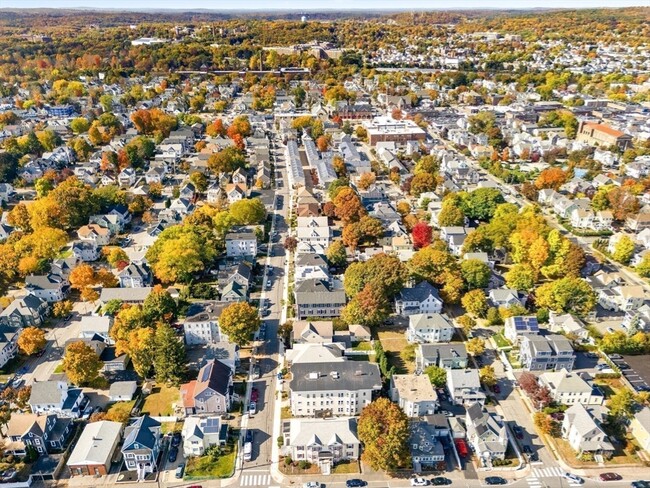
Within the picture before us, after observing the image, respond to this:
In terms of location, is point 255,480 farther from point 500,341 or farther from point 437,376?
point 500,341

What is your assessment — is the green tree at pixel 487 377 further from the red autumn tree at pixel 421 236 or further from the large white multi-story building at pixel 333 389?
the red autumn tree at pixel 421 236

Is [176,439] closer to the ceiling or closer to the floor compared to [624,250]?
closer to the floor

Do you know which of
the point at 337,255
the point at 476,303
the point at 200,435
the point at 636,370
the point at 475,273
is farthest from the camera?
the point at 337,255

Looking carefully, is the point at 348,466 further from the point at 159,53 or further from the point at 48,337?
the point at 159,53

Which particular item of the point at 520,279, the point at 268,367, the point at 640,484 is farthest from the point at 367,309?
the point at 640,484

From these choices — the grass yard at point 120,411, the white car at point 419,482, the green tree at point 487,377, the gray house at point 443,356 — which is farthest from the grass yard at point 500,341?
the grass yard at point 120,411

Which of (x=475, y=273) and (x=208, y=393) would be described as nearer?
(x=208, y=393)

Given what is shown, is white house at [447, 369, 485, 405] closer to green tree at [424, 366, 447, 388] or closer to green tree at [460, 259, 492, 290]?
green tree at [424, 366, 447, 388]

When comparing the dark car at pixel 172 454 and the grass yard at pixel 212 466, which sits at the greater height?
the grass yard at pixel 212 466
